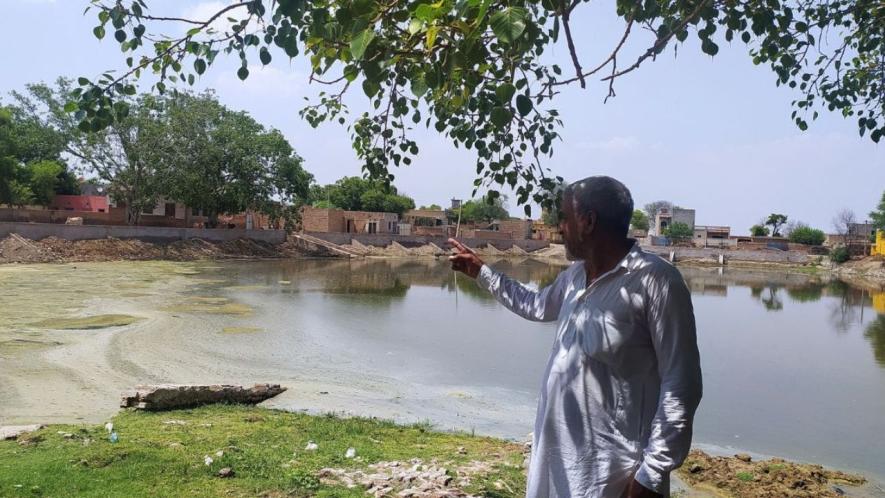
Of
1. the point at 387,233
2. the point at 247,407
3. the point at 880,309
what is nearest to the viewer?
the point at 247,407

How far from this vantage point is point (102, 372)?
9.33m

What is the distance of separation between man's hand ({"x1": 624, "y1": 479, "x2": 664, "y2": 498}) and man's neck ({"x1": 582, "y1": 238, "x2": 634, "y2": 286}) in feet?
2.17

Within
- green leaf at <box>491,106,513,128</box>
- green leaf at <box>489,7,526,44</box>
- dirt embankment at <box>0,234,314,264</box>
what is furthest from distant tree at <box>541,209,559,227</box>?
dirt embankment at <box>0,234,314,264</box>

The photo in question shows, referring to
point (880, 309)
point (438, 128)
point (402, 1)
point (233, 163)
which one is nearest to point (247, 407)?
point (438, 128)

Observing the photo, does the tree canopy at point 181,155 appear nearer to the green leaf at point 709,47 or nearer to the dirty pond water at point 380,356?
the dirty pond water at point 380,356

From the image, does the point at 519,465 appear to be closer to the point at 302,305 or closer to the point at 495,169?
the point at 495,169

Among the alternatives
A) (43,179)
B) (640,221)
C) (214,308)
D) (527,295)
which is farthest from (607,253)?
(640,221)

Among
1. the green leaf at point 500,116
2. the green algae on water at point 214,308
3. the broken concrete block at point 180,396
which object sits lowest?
the green algae on water at point 214,308

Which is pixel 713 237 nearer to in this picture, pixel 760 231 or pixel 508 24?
pixel 760 231

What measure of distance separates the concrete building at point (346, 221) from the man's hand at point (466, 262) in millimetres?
49732

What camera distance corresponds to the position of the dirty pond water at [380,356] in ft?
27.7

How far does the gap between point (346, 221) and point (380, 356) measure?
43.7 m

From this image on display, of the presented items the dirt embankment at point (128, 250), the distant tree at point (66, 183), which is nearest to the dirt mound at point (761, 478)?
the dirt embankment at point (128, 250)

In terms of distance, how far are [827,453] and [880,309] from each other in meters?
23.9
